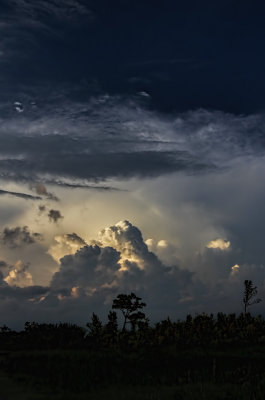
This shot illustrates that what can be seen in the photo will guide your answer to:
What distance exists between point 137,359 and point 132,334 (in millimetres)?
7458

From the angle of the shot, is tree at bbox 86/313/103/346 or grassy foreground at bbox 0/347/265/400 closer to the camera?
grassy foreground at bbox 0/347/265/400

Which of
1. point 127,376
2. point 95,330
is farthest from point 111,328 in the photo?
point 127,376

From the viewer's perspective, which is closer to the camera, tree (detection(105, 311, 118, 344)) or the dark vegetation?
the dark vegetation

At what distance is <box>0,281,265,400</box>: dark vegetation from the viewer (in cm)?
1664

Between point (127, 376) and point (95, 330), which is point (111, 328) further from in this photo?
point (127, 376)

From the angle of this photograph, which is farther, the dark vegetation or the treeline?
the treeline

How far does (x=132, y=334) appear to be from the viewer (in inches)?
1312

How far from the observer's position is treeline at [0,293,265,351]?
3194cm

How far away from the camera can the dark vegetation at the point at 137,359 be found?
54.6ft

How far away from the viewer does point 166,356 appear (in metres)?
27.8

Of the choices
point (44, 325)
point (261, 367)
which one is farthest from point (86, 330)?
point (261, 367)

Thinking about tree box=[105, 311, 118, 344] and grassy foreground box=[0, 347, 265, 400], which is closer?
grassy foreground box=[0, 347, 265, 400]

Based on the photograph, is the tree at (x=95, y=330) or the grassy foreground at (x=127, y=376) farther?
the tree at (x=95, y=330)

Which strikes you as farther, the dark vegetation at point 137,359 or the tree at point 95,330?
the tree at point 95,330
